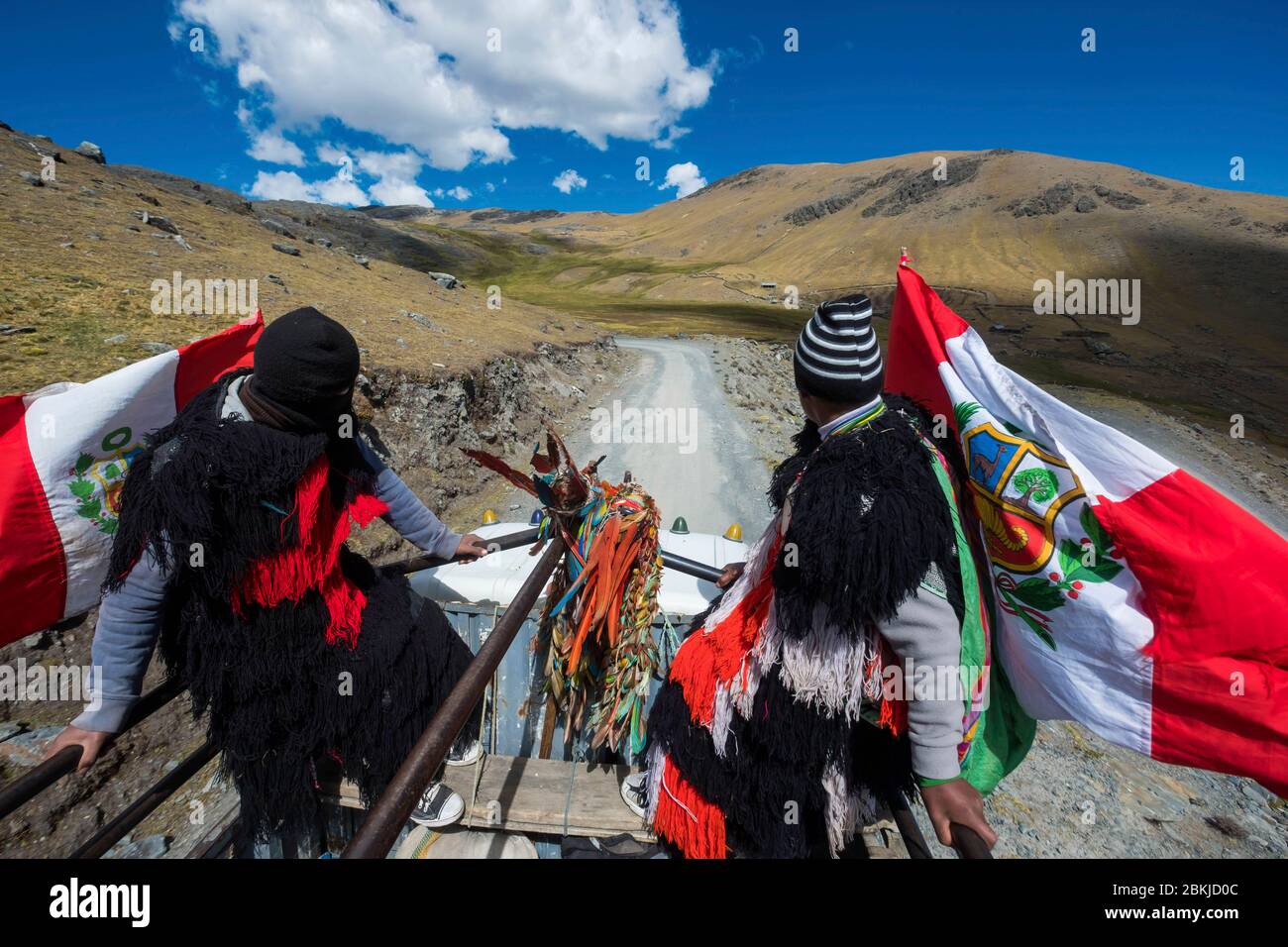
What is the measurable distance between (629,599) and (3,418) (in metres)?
2.36

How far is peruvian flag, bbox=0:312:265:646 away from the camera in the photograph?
1.88 meters

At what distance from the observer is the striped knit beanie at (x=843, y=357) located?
1609mm

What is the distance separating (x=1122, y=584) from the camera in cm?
176

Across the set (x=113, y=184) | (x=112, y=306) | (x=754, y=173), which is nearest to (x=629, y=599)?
(x=112, y=306)

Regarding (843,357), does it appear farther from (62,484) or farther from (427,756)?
(62,484)

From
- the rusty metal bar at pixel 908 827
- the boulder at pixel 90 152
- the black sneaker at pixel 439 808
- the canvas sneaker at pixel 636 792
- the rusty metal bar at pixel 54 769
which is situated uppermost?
the boulder at pixel 90 152

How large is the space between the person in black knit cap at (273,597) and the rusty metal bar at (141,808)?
201mm

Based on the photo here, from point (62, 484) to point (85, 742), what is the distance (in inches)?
37.0

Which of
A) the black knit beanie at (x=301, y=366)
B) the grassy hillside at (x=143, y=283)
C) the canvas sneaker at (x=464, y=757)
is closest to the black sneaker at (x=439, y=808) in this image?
the canvas sneaker at (x=464, y=757)
